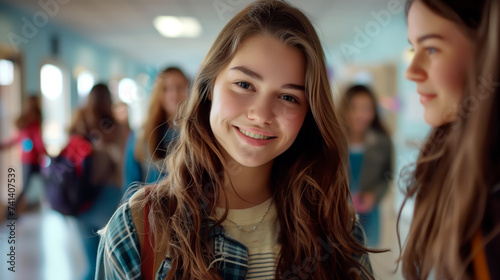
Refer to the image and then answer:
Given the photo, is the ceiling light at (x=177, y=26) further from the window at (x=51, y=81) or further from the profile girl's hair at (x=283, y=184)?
the profile girl's hair at (x=283, y=184)

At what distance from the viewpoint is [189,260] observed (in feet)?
2.58

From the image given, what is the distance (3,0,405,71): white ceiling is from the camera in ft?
16.3

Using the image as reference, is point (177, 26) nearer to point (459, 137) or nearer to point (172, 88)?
point (172, 88)

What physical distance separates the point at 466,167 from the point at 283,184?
499 millimetres

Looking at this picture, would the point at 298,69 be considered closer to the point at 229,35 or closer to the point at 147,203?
the point at 229,35

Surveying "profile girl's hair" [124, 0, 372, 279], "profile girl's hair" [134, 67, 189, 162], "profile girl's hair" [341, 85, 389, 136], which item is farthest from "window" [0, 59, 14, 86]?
"profile girl's hair" [124, 0, 372, 279]

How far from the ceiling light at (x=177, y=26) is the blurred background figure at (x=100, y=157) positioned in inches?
135

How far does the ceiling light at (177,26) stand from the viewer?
5.75 metres

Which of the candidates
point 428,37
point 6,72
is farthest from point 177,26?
point 428,37

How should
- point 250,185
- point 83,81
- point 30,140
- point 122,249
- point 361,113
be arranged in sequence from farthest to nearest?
point 83,81, point 30,140, point 361,113, point 250,185, point 122,249

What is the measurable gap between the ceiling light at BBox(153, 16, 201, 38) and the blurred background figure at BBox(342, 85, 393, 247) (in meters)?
3.72

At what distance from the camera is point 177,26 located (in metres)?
6.20

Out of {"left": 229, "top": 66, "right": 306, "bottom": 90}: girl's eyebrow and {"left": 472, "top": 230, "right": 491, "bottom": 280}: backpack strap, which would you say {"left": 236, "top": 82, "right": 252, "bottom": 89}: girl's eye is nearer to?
{"left": 229, "top": 66, "right": 306, "bottom": 90}: girl's eyebrow

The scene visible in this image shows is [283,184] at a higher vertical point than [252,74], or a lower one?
lower
